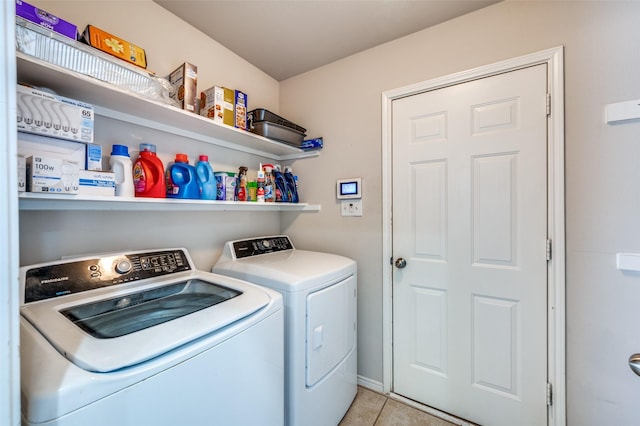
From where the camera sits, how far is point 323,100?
2.17 meters

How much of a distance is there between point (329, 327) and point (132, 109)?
5.14 ft

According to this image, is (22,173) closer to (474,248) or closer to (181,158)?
(181,158)

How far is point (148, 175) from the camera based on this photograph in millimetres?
1322

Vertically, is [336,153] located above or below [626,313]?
above

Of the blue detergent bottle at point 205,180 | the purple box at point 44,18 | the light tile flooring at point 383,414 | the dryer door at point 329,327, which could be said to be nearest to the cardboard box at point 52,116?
the purple box at point 44,18

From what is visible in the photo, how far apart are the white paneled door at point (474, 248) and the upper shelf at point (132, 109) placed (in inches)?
43.6

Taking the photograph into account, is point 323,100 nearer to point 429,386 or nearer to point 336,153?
point 336,153

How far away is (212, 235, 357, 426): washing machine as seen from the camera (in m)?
1.30

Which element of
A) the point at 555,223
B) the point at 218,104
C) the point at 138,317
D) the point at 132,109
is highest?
the point at 218,104

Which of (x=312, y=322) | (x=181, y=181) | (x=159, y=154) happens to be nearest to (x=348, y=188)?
(x=312, y=322)

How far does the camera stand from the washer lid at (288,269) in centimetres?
134

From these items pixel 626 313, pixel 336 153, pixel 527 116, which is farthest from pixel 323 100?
pixel 626 313

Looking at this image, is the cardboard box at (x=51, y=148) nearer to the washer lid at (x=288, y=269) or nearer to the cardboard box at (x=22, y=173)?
the cardboard box at (x=22, y=173)

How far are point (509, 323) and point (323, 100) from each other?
204 cm
